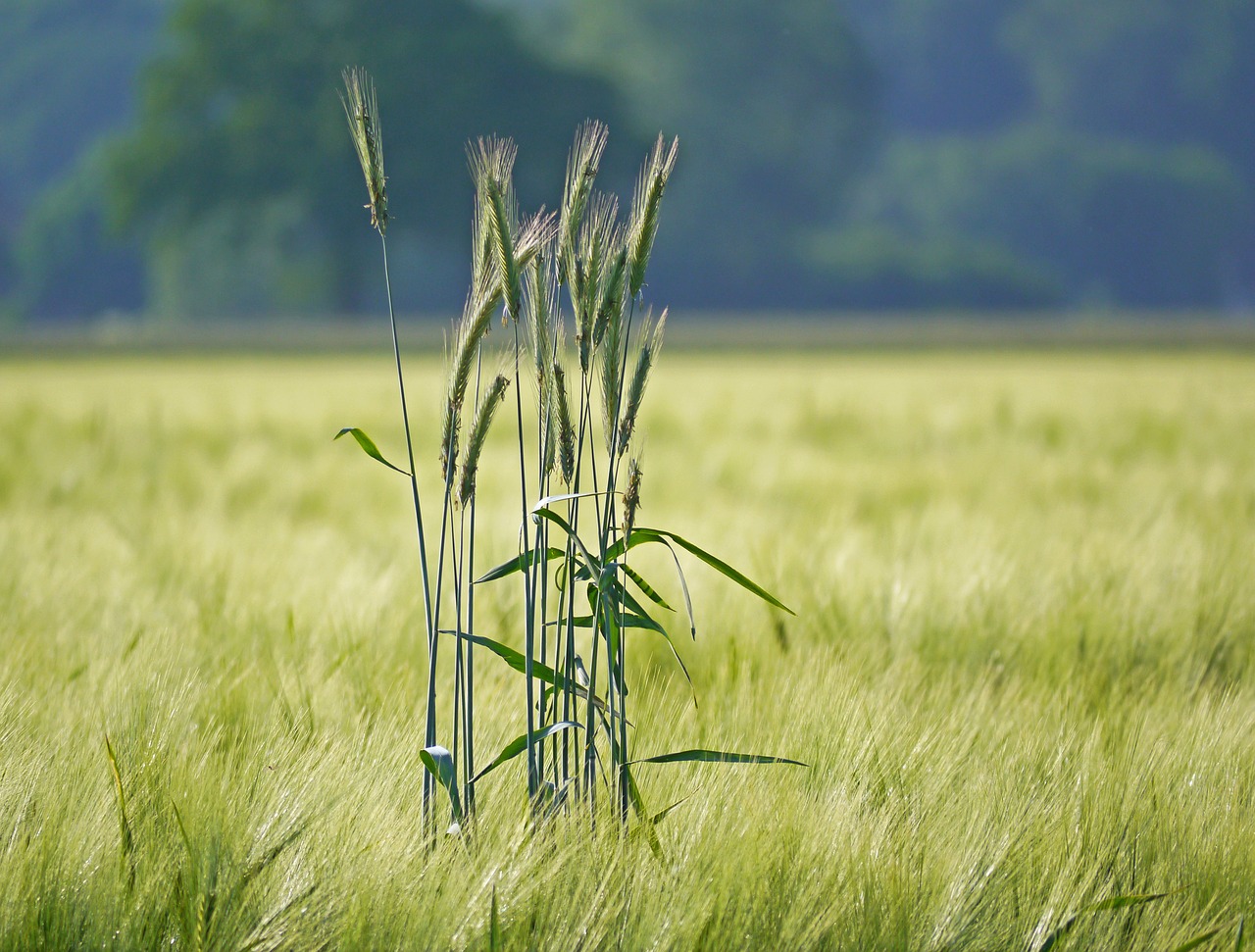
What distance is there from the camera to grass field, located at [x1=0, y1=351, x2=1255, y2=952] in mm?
980

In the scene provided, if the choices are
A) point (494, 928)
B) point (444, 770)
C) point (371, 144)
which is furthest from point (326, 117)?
point (494, 928)

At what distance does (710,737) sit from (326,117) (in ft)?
106

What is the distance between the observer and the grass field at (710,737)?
0.98 metres

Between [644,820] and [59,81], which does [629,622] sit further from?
[59,81]

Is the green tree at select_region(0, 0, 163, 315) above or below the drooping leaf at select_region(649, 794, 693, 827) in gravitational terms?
above

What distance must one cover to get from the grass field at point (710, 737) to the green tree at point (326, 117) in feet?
94.7

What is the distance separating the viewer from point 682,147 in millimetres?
41250

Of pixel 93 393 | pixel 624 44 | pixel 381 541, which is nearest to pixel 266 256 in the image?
pixel 624 44

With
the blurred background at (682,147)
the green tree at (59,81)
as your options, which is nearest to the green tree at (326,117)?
the blurred background at (682,147)

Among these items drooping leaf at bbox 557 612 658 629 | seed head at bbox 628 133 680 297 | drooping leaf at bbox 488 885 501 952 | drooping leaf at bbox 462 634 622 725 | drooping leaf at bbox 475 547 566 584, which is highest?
seed head at bbox 628 133 680 297

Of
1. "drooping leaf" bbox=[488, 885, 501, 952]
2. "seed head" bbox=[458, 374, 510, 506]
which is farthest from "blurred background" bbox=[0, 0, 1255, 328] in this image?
"drooping leaf" bbox=[488, 885, 501, 952]

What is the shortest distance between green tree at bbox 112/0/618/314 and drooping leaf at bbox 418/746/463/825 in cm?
3039

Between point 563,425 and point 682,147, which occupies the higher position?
point 682,147

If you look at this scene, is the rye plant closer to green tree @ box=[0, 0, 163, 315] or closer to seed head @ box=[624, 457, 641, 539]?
seed head @ box=[624, 457, 641, 539]
